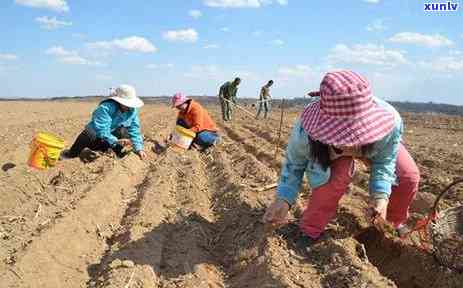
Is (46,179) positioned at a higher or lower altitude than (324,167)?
lower

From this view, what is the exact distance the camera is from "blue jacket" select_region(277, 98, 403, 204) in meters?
3.57

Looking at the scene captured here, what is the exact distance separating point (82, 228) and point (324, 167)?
2.22 meters

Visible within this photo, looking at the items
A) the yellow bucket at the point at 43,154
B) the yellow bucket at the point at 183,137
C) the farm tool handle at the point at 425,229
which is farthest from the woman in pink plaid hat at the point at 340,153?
the yellow bucket at the point at 183,137

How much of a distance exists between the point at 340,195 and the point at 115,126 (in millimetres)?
4992

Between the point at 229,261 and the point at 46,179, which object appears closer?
the point at 229,261

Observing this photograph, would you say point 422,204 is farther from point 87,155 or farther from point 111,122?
point 87,155

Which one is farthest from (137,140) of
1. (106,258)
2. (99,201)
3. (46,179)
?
(106,258)

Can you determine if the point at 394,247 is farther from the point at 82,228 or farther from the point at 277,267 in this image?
the point at 82,228

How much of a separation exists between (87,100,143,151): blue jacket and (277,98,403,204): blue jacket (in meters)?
4.35

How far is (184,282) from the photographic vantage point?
3.62 metres

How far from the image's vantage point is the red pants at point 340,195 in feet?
11.9

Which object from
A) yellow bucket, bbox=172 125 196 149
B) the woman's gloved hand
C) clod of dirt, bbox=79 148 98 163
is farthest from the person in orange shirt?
the woman's gloved hand

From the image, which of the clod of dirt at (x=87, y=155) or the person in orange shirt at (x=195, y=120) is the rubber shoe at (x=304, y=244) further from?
the person in orange shirt at (x=195, y=120)

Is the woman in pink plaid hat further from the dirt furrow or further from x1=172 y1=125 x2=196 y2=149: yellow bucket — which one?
x1=172 y1=125 x2=196 y2=149: yellow bucket
